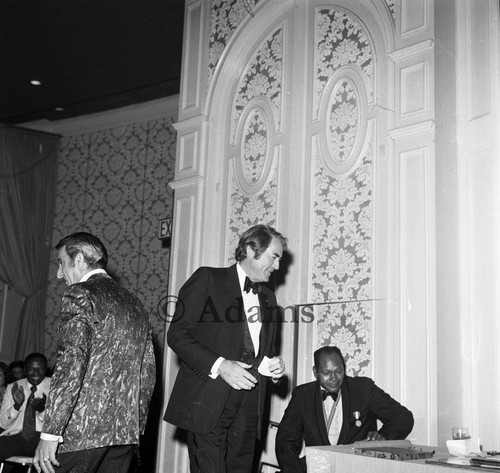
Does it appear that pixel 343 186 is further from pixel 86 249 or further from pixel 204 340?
pixel 86 249

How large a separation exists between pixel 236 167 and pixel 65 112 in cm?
448

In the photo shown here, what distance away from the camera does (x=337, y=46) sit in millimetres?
4840

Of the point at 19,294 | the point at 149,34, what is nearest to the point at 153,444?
the point at 19,294

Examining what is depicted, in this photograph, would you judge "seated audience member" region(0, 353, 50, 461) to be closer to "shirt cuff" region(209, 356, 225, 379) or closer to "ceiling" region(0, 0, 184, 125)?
"shirt cuff" region(209, 356, 225, 379)

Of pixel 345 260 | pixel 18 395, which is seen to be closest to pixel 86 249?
pixel 345 260

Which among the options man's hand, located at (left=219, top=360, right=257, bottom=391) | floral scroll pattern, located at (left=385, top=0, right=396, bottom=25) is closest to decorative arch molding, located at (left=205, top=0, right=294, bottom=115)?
floral scroll pattern, located at (left=385, top=0, right=396, bottom=25)

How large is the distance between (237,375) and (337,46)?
9.20 feet

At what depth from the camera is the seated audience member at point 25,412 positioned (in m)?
5.06

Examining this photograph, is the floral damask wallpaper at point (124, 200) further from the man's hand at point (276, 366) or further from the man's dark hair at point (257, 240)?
the man's hand at point (276, 366)

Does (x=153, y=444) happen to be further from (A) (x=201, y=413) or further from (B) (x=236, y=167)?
(A) (x=201, y=413)

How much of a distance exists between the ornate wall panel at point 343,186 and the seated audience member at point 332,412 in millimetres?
342

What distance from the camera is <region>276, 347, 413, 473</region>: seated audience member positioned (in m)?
3.83

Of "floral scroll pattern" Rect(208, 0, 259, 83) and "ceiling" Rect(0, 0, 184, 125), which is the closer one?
"floral scroll pattern" Rect(208, 0, 259, 83)

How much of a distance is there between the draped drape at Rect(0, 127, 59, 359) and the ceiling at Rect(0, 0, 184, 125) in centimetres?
44
